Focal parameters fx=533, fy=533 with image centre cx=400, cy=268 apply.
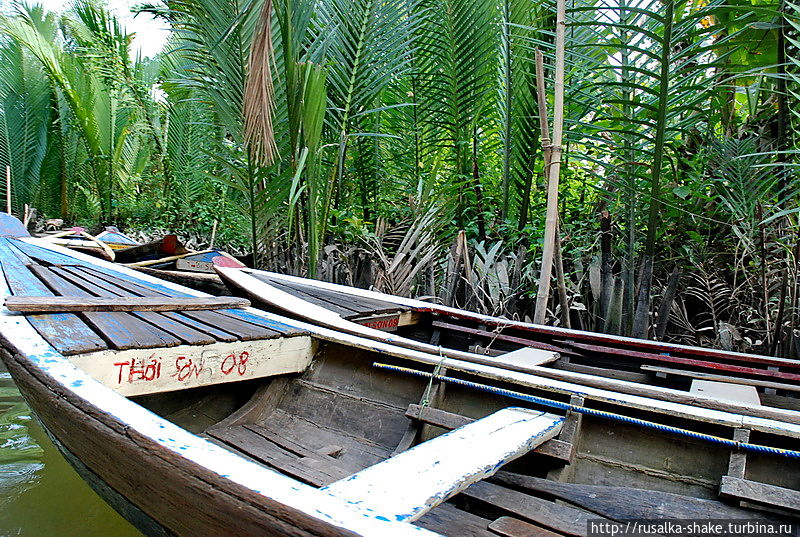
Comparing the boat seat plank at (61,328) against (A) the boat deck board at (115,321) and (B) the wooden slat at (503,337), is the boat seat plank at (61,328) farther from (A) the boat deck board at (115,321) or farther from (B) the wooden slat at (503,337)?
(B) the wooden slat at (503,337)

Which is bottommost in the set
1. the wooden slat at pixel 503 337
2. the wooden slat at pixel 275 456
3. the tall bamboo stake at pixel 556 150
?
the wooden slat at pixel 275 456

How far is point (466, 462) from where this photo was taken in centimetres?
120

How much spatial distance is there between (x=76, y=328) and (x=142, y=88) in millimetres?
7661

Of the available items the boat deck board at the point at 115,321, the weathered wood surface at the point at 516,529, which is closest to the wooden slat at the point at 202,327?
the boat deck board at the point at 115,321

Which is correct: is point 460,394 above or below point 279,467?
above

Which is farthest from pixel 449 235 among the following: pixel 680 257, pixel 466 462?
pixel 466 462

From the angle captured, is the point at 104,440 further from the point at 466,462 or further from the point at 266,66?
the point at 266,66

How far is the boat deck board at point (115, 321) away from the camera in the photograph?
5.43 ft

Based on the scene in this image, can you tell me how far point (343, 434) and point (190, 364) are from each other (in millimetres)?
583

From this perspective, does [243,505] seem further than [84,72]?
No

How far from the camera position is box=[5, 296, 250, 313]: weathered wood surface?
1.89 metres

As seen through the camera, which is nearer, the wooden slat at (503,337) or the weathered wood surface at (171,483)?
the weathered wood surface at (171,483)

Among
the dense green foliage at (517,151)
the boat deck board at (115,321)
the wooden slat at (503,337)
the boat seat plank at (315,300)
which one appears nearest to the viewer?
the boat deck board at (115,321)

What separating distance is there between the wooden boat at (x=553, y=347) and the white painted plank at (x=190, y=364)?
0.98 ft
